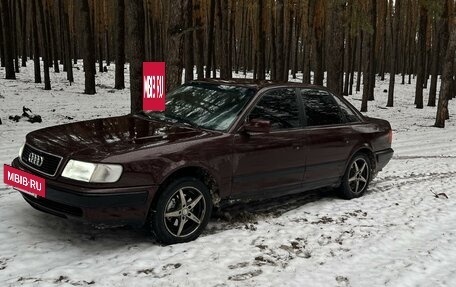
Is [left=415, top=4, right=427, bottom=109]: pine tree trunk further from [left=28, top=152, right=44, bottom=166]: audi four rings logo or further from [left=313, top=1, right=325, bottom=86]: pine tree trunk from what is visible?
[left=28, top=152, right=44, bottom=166]: audi four rings logo

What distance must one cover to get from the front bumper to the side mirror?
1249 millimetres

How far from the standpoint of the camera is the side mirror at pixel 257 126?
4566 mm

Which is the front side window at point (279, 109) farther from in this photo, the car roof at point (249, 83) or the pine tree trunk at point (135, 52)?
the pine tree trunk at point (135, 52)

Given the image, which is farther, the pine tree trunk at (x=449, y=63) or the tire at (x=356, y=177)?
the pine tree trunk at (x=449, y=63)

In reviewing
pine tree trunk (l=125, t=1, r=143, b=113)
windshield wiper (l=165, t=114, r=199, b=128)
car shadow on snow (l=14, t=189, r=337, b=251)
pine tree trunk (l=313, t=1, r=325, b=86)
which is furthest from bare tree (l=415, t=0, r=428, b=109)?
windshield wiper (l=165, t=114, r=199, b=128)

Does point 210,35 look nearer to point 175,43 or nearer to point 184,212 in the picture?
point 175,43

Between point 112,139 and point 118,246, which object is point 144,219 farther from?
point 112,139

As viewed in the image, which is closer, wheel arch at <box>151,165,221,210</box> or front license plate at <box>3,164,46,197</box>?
front license plate at <box>3,164,46,197</box>

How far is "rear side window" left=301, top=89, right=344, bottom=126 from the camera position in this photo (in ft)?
18.4

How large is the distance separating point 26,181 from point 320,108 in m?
3.65

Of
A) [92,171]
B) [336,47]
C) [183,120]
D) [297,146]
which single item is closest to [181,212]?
[92,171]

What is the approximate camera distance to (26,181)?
13.2 ft

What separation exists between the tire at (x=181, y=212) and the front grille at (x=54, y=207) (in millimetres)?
669

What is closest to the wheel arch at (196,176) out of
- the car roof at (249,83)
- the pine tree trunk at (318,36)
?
the car roof at (249,83)
